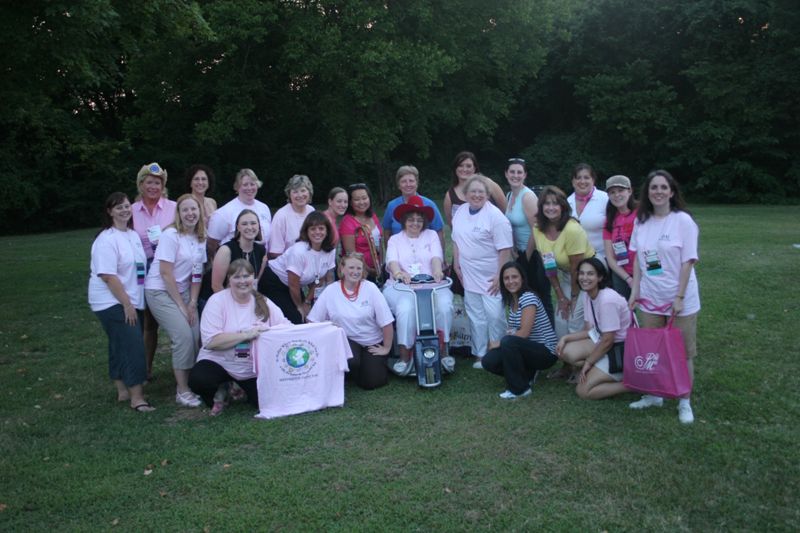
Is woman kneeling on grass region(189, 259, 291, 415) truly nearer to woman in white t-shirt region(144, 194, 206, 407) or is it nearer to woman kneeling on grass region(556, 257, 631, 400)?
woman in white t-shirt region(144, 194, 206, 407)

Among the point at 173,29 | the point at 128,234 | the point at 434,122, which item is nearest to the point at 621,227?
the point at 128,234

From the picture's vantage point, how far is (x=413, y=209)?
6285mm

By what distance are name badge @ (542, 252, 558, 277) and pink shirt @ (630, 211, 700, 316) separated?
0.95 meters

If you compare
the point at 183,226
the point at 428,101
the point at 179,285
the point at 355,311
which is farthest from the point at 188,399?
the point at 428,101

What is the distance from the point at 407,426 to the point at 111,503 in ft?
6.57

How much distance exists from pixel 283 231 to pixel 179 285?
1.21 meters

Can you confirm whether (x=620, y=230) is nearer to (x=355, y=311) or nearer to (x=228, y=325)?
(x=355, y=311)

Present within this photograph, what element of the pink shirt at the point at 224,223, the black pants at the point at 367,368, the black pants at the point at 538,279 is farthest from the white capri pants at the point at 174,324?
the black pants at the point at 538,279

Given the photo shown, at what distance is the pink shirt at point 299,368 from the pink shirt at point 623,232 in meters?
2.49

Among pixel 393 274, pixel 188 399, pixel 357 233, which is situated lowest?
pixel 188 399

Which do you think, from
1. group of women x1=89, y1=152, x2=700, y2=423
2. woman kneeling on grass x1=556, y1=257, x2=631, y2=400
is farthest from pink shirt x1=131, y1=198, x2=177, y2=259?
woman kneeling on grass x1=556, y1=257, x2=631, y2=400

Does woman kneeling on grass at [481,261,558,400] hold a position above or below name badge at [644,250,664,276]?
below

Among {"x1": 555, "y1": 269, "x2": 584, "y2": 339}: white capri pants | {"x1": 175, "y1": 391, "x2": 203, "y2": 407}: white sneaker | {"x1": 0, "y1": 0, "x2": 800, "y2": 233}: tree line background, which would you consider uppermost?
{"x1": 0, "y1": 0, "x2": 800, "y2": 233}: tree line background

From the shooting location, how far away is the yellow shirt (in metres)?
5.68
